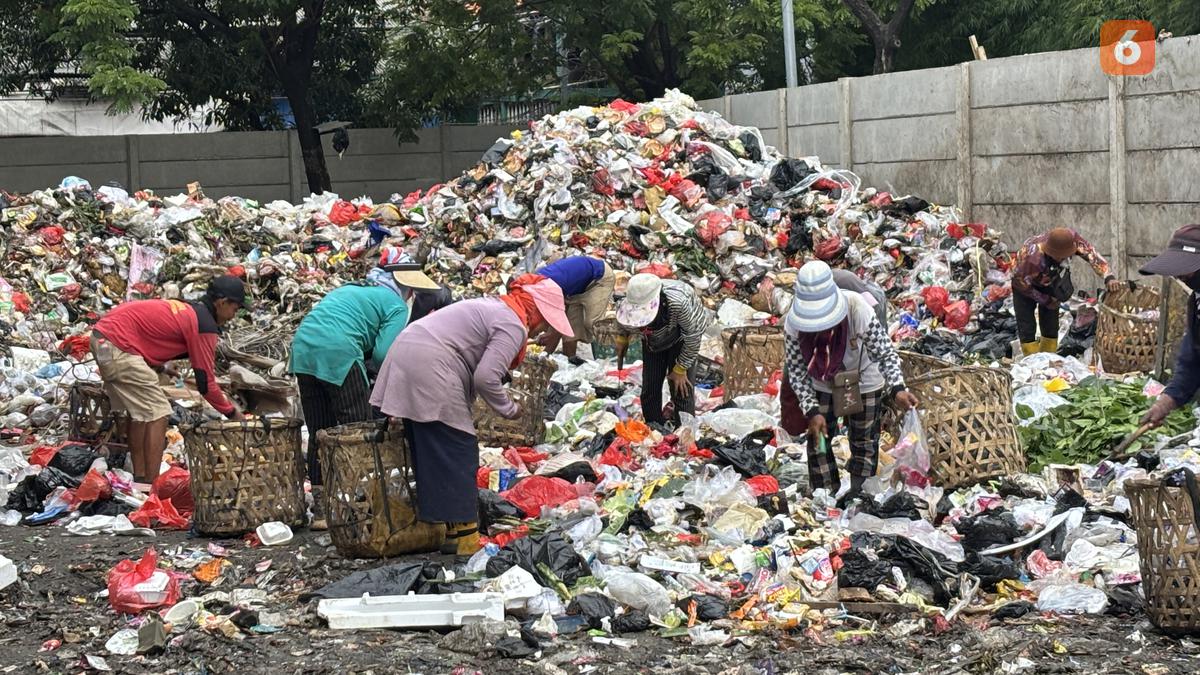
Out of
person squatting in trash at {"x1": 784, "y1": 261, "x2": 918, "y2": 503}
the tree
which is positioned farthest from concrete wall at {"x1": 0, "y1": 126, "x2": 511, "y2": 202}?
person squatting in trash at {"x1": 784, "y1": 261, "x2": 918, "y2": 503}

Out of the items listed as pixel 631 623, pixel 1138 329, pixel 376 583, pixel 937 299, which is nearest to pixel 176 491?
pixel 376 583

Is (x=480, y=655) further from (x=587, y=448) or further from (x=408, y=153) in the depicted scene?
(x=408, y=153)

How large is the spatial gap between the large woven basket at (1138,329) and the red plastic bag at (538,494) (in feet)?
12.9

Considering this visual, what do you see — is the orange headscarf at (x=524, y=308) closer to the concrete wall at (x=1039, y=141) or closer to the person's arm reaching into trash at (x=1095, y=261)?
the person's arm reaching into trash at (x=1095, y=261)

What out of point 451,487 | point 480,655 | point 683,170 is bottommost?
point 480,655

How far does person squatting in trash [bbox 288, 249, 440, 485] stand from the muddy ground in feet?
4.90

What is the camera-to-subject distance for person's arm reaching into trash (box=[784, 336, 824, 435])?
7.29 m

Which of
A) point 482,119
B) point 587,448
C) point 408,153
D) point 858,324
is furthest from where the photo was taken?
point 482,119

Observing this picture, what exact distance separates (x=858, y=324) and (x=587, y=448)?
2415 mm

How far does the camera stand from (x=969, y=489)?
7398mm

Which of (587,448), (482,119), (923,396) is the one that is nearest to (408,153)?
(482,119)

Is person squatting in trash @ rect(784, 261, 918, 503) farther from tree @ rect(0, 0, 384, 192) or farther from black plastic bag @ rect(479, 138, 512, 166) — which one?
tree @ rect(0, 0, 384, 192)

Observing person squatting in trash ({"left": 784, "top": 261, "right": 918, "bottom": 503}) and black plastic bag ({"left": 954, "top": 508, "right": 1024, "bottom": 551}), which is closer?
black plastic bag ({"left": 954, "top": 508, "right": 1024, "bottom": 551})

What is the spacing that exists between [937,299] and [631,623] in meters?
7.92
